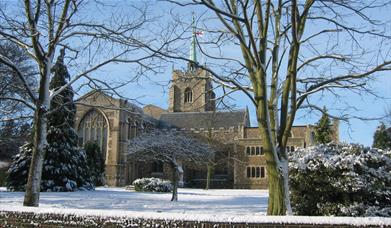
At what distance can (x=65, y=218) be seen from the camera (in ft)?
24.5

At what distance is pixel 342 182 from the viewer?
11242 mm

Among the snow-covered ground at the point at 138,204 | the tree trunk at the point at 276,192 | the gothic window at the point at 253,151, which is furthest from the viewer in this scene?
the gothic window at the point at 253,151

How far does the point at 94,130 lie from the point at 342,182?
5182 cm

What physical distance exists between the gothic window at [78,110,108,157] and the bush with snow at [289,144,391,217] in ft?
163

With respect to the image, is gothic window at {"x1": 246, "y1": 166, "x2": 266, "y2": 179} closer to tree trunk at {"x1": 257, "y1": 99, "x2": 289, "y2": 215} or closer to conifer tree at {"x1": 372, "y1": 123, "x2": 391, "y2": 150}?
conifer tree at {"x1": 372, "y1": 123, "x2": 391, "y2": 150}

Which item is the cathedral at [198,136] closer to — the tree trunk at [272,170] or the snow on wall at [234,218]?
the tree trunk at [272,170]

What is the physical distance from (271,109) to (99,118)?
5172 cm

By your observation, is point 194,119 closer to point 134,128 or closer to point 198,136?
point 198,136

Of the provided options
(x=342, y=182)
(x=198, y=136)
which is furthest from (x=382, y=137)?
(x=342, y=182)

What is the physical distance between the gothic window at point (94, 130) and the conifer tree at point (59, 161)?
106ft

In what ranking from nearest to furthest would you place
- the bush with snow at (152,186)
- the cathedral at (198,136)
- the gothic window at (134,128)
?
the bush with snow at (152,186) < the cathedral at (198,136) < the gothic window at (134,128)

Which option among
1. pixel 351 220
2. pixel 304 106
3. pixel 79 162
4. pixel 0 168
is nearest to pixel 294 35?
pixel 304 106

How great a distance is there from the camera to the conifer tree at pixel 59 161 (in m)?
24.6

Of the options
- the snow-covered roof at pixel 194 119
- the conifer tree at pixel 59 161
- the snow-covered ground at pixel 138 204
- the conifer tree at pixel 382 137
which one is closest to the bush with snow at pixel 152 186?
the conifer tree at pixel 59 161
